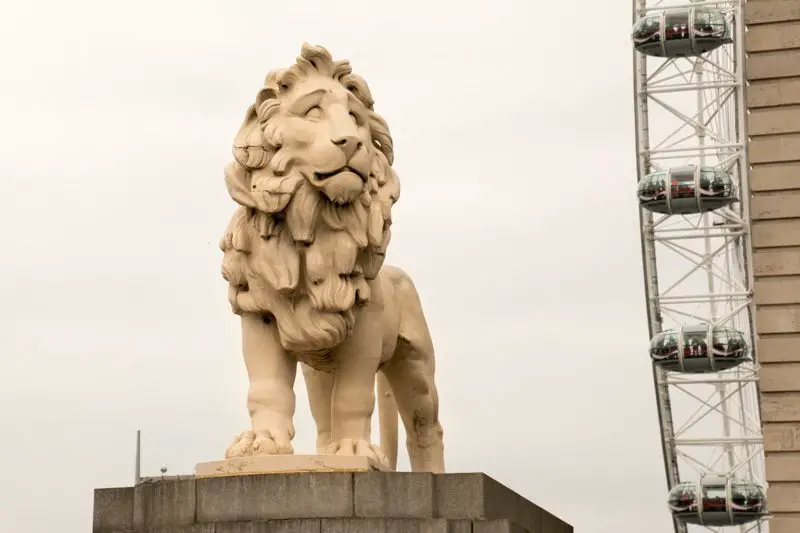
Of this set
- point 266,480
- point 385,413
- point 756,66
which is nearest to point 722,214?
point 756,66

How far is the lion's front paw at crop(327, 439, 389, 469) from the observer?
12.0 m

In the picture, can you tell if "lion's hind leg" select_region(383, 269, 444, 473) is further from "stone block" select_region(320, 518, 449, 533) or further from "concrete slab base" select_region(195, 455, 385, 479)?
"stone block" select_region(320, 518, 449, 533)

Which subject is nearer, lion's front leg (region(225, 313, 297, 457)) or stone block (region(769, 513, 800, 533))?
lion's front leg (region(225, 313, 297, 457))

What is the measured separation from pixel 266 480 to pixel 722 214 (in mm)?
24057

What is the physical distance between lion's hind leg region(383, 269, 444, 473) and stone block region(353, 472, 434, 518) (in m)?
1.84

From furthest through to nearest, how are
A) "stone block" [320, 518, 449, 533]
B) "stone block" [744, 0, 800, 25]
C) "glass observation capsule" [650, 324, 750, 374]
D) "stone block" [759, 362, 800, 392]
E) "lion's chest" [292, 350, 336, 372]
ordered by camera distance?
"glass observation capsule" [650, 324, 750, 374], "stone block" [744, 0, 800, 25], "stone block" [759, 362, 800, 392], "lion's chest" [292, 350, 336, 372], "stone block" [320, 518, 449, 533]

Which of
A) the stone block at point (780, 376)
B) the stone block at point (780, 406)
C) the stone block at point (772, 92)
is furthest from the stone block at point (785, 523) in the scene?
the stone block at point (772, 92)

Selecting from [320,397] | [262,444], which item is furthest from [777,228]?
[262,444]

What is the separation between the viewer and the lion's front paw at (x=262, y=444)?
1173 cm

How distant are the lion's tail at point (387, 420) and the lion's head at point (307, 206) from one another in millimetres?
1763

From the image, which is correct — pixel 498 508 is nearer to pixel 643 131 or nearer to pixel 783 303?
pixel 783 303

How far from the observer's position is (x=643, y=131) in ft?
118

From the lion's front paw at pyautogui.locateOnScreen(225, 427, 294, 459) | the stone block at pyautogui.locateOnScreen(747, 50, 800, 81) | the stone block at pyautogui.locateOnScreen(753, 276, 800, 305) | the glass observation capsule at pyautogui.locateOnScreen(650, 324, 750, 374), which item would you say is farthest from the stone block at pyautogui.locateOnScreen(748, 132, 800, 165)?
the lion's front paw at pyautogui.locateOnScreen(225, 427, 294, 459)

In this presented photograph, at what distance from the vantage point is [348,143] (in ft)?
38.7
